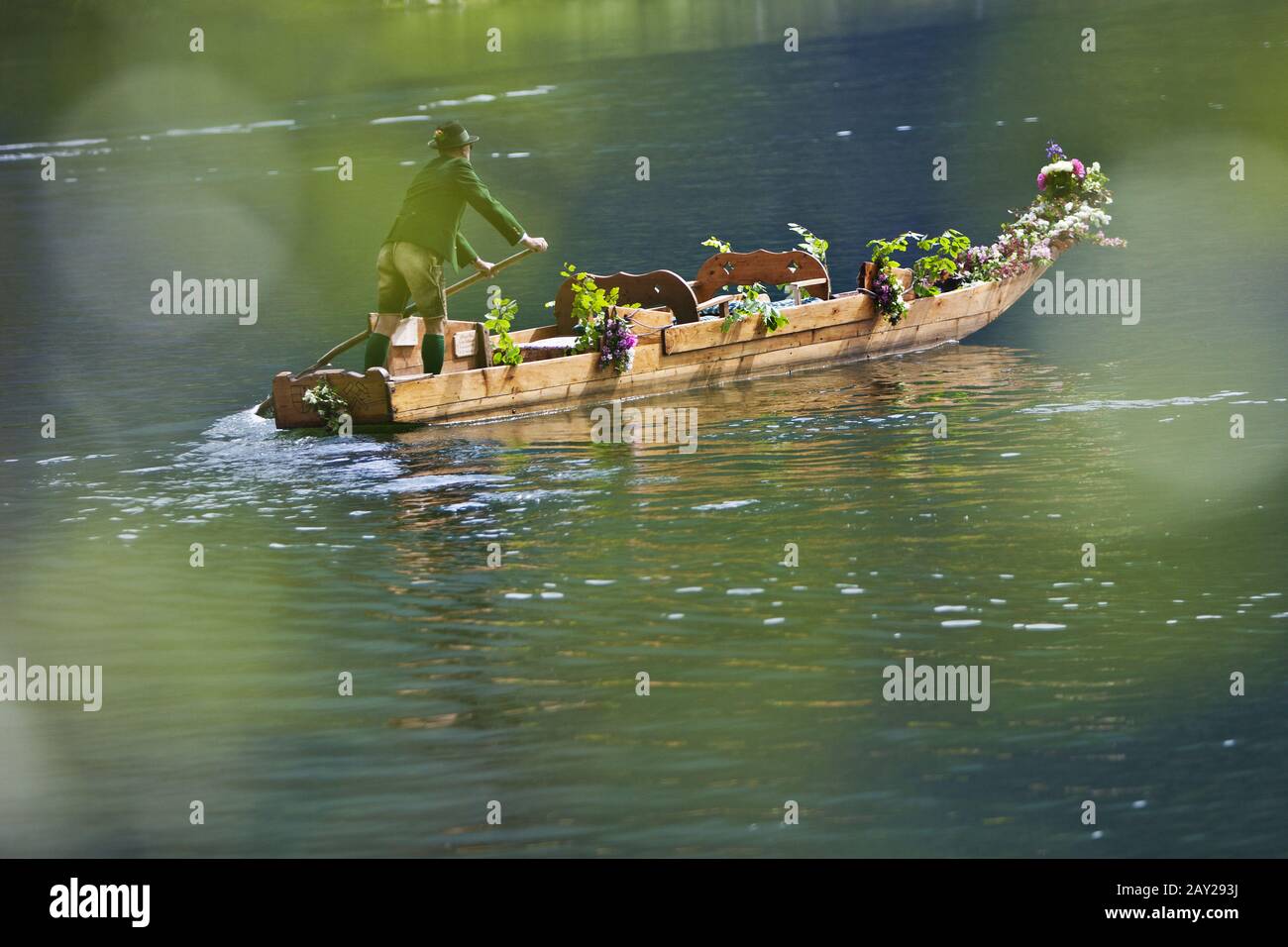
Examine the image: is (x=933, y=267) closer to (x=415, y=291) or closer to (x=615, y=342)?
(x=615, y=342)

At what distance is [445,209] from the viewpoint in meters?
19.0

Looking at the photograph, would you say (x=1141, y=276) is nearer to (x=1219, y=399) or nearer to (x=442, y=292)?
(x=1219, y=399)

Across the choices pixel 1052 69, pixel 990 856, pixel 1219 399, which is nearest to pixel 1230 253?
pixel 1219 399

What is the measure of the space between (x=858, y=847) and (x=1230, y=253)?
21791 mm

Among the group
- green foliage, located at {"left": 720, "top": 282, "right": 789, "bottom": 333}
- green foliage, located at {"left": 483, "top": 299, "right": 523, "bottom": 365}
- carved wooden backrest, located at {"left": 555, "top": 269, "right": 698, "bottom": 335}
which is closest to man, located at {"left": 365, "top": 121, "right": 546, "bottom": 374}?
green foliage, located at {"left": 483, "top": 299, "right": 523, "bottom": 365}

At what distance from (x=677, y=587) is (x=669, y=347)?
7.10 meters

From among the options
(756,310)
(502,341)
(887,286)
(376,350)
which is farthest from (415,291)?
(887,286)

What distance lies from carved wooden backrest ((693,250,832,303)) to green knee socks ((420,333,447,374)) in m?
4.52

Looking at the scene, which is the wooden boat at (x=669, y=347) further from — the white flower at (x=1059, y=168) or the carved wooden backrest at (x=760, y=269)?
the white flower at (x=1059, y=168)

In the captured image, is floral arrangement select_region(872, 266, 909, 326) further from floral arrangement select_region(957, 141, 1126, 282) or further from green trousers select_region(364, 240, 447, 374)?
green trousers select_region(364, 240, 447, 374)

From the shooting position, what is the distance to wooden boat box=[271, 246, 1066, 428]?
1897cm

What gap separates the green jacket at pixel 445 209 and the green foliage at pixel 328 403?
171cm

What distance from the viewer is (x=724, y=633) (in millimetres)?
12758

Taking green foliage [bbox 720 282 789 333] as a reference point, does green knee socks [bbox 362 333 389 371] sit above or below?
below
